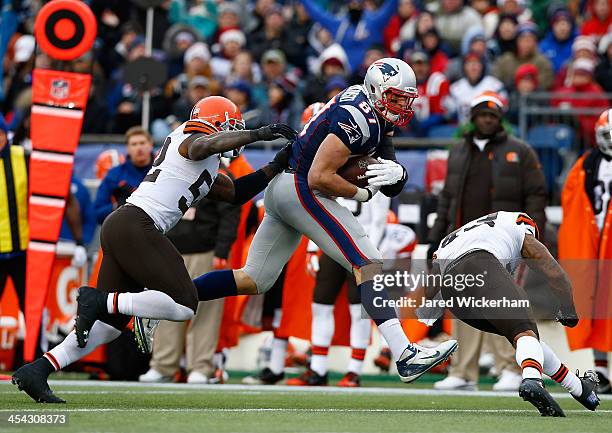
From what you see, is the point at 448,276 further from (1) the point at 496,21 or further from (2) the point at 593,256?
(1) the point at 496,21

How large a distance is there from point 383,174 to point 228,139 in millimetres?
967

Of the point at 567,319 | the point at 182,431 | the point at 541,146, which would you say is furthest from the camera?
the point at 541,146

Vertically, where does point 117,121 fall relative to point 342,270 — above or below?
above

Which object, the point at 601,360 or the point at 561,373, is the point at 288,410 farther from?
the point at 601,360

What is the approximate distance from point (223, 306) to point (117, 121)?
422 cm

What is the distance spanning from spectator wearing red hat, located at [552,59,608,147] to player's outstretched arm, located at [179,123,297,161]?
631cm

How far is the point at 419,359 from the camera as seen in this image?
772 centimetres

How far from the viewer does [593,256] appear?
10695 millimetres

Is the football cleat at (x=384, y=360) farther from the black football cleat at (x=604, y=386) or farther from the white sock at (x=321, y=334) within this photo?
the black football cleat at (x=604, y=386)

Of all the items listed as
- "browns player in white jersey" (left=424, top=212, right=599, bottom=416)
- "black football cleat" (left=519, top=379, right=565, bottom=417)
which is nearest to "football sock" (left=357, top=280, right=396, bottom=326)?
"browns player in white jersey" (left=424, top=212, right=599, bottom=416)

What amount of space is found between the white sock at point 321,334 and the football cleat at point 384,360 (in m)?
1.37

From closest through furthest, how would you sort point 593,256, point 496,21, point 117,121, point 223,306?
point 593,256
point 223,306
point 117,121
point 496,21

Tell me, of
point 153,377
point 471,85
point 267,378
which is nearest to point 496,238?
point 267,378

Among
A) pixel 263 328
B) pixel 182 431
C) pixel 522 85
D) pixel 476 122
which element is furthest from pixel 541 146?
pixel 182 431
